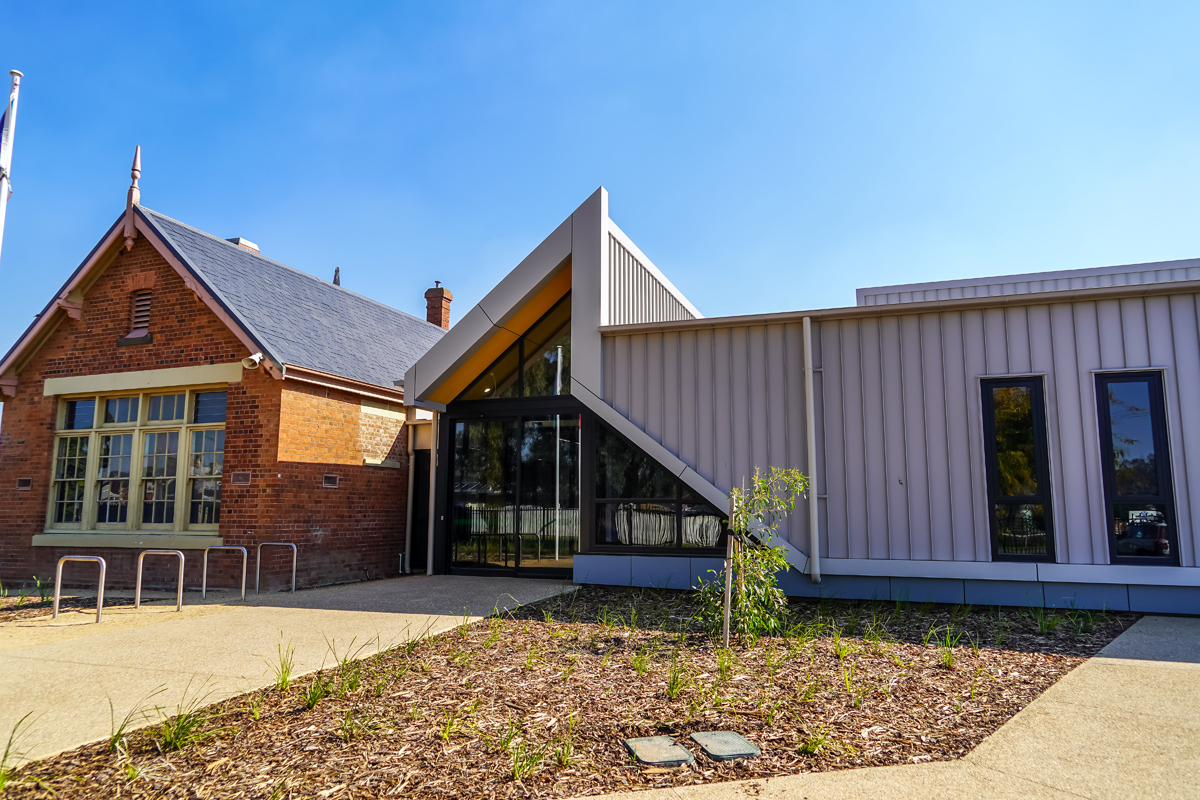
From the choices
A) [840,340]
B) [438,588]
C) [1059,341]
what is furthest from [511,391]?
[1059,341]

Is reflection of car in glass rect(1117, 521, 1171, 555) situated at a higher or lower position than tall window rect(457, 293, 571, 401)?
lower

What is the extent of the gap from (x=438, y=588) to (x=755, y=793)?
7.26 m

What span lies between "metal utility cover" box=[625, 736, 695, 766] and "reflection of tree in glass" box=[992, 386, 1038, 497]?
19.5ft

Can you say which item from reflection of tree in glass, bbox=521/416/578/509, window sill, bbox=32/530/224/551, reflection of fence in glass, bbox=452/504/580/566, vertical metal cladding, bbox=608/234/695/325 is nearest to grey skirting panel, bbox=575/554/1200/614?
reflection of fence in glass, bbox=452/504/580/566

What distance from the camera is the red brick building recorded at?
1109 cm

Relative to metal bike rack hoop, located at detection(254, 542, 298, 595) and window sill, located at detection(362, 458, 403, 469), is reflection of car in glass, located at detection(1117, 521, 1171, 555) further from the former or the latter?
window sill, located at detection(362, 458, 403, 469)

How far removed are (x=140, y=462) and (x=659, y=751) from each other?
11.4 meters

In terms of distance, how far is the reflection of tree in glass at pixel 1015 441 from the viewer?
8.25m

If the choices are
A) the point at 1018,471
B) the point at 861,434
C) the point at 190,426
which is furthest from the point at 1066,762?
the point at 190,426

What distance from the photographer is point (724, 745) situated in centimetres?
409

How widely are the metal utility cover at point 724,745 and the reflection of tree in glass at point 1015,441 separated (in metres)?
5.62

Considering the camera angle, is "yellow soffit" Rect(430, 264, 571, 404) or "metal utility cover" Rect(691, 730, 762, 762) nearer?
"metal utility cover" Rect(691, 730, 762, 762)

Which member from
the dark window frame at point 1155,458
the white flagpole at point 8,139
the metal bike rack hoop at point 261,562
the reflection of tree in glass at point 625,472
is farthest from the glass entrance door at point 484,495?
the dark window frame at point 1155,458

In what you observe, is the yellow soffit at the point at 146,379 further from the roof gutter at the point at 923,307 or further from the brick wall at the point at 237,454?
the roof gutter at the point at 923,307
